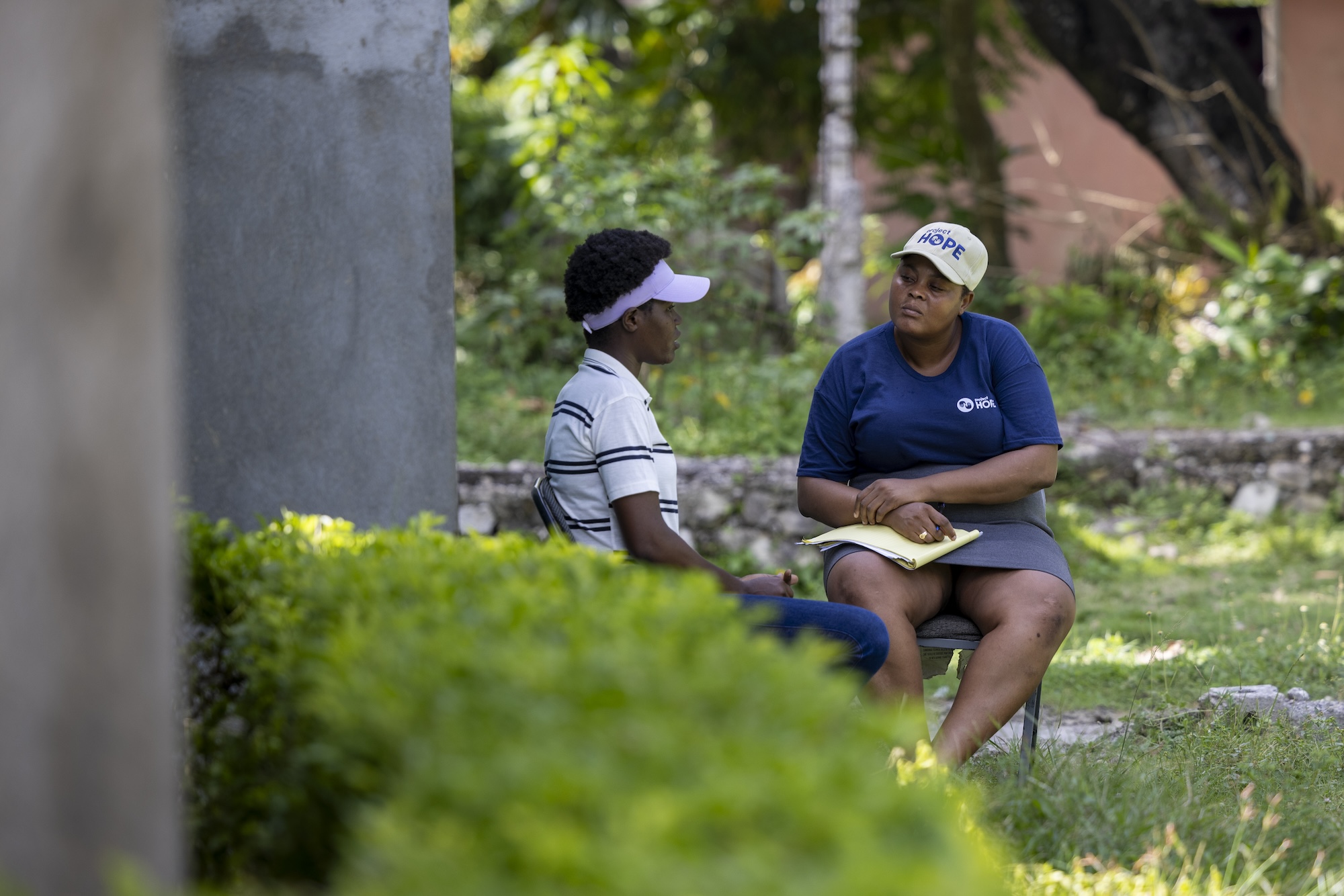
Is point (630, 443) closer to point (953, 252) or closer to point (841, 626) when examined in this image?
point (841, 626)


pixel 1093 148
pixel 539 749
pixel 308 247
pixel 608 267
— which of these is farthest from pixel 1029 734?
pixel 1093 148

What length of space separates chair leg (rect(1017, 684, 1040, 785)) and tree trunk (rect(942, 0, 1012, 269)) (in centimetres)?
932

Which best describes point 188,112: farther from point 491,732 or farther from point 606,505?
point 491,732

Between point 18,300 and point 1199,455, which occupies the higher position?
point 18,300

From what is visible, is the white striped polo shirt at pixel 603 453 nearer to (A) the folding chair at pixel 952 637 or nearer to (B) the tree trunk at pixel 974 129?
(A) the folding chair at pixel 952 637

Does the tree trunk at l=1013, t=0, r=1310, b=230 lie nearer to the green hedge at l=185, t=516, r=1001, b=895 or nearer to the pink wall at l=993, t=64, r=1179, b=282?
the pink wall at l=993, t=64, r=1179, b=282

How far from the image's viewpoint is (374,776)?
177 centimetres

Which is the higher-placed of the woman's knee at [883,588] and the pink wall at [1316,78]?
the pink wall at [1316,78]

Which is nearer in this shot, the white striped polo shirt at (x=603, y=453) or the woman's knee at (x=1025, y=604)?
the white striped polo shirt at (x=603, y=453)

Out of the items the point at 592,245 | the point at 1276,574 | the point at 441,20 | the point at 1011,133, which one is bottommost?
A: the point at 1276,574

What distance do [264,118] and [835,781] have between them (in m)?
2.71

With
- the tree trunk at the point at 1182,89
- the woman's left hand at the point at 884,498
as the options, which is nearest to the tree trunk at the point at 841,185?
the tree trunk at the point at 1182,89

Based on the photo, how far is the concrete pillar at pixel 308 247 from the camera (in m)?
3.58

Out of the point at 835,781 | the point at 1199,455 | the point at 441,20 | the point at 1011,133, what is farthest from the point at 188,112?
the point at 1011,133
